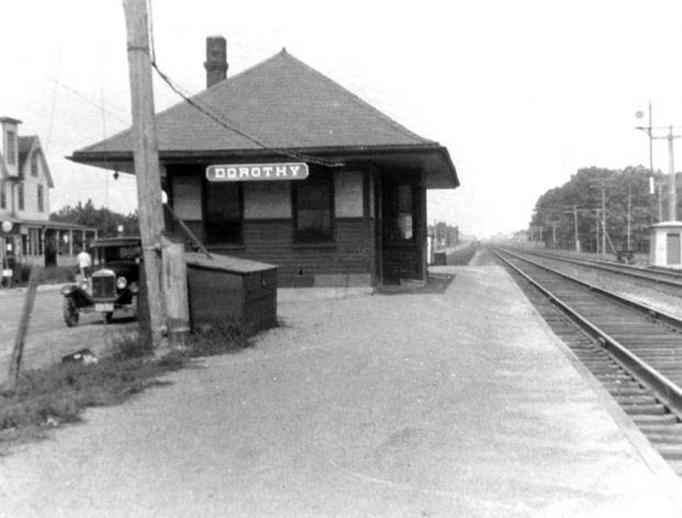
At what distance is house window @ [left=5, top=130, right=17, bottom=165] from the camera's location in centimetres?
4428

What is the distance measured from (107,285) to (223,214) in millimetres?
6491

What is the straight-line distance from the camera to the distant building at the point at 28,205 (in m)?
42.5

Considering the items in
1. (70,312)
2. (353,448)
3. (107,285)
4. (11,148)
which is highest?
(11,148)

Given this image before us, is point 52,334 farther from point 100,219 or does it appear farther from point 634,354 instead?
point 100,219

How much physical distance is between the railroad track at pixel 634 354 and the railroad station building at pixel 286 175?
5.01 m

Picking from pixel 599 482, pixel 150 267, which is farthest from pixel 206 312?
pixel 599 482

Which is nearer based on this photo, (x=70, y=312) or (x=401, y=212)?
(x=70, y=312)

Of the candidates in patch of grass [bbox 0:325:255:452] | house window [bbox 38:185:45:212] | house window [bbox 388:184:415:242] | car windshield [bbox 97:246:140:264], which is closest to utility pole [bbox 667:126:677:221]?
house window [bbox 388:184:415:242]

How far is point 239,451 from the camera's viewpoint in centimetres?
593

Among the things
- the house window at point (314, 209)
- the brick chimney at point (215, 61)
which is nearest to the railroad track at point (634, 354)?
the house window at point (314, 209)

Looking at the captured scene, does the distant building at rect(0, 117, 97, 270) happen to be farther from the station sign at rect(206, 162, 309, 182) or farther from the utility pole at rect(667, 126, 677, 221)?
the utility pole at rect(667, 126, 677, 221)

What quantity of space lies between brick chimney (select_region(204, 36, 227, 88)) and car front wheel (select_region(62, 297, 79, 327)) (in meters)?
12.7

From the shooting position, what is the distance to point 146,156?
10164 millimetres

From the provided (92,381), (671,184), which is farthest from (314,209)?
(671,184)
